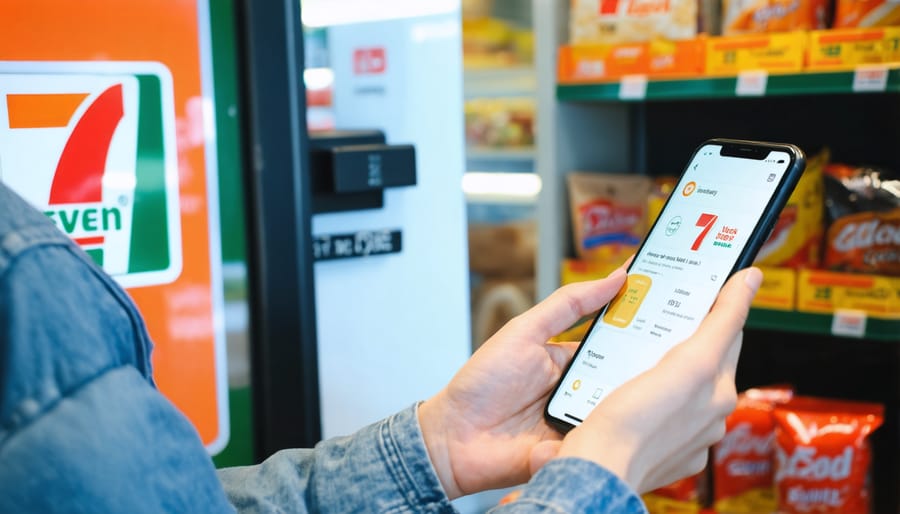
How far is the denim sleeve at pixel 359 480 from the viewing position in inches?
35.2

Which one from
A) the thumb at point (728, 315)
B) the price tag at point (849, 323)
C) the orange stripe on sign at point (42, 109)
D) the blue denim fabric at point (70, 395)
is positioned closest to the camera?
the blue denim fabric at point (70, 395)

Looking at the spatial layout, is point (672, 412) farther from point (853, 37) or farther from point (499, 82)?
point (499, 82)

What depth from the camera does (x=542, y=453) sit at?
90 cm

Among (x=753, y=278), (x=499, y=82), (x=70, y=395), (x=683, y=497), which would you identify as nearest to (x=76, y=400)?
(x=70, y=395)

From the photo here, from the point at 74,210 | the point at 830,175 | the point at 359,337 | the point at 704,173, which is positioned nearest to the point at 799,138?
the point at 830,175

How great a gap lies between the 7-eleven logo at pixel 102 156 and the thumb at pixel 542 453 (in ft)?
2.14

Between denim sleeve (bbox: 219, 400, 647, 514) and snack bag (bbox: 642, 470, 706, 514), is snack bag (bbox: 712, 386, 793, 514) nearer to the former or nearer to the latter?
snack bag (bbox: 642, 470, 706, 514)

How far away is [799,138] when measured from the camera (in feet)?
7.26

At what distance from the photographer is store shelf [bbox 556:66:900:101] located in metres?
1.77

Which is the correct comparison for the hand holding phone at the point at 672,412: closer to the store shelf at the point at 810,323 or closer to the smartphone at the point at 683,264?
the smartphone at the point at 683,264

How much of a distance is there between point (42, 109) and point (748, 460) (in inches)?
58.6

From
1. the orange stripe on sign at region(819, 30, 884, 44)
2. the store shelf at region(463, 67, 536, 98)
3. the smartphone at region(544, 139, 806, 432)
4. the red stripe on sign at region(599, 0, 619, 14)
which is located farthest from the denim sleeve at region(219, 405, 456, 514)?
the store shelf at region(463, 67, 536, 98)

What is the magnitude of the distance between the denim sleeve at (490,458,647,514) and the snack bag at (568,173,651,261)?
1.55 m

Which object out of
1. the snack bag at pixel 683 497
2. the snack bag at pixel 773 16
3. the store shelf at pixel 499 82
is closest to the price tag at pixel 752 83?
the snack bag at pixel 773 16
